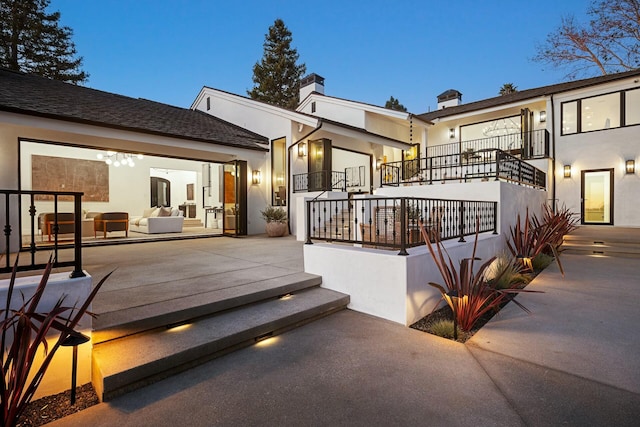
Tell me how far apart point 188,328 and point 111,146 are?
7193mm

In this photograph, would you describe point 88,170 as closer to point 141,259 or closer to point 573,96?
point 141,259

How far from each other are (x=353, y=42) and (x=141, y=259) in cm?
3212

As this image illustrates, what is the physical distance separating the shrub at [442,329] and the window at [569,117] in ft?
38.1

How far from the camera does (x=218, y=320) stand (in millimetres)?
2945

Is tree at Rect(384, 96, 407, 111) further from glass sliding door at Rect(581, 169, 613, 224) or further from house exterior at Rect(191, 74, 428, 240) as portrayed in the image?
glass sliding door at Rect(581, 169, 613, 224)

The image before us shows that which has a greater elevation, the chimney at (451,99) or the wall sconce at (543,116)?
the chimney at (451,99)

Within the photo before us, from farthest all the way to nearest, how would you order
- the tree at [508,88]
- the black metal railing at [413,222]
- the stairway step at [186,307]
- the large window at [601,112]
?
the tree at [508,88] → the large window at [601,112] → the black metal railing at [413,222] → the stairway step at [186,307]

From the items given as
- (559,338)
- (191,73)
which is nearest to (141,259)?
(559,338)

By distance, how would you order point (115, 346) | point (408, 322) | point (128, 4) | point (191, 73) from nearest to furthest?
point (115, 346), point (408, 322), point (128, 4), point (191, 73)

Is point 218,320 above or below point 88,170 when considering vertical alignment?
below

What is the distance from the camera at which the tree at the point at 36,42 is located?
1609 cm

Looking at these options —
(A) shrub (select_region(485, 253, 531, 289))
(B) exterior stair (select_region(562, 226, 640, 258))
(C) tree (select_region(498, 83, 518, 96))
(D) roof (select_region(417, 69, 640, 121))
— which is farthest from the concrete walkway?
(C) tree (select_region(498, 83, 518, 96))

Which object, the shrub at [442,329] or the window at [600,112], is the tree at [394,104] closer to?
the window at [600,112]

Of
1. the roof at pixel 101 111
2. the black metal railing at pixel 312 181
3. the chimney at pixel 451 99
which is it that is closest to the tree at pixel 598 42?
the chimney at pixel 451 99
